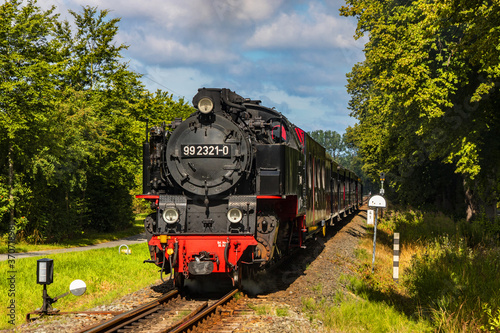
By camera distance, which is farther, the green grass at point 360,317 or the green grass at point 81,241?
the green grass at point 81,241

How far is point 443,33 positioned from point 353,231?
9.43m

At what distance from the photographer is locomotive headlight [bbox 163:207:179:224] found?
28.8 ft

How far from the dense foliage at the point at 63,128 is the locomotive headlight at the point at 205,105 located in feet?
32.5

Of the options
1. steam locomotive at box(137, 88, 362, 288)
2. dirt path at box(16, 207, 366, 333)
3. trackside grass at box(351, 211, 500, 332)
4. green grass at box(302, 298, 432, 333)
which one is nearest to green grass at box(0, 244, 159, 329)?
dirt path at box(16, 207, 366, 333)

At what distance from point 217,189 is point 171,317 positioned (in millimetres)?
2489

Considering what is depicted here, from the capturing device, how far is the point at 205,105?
909 cm

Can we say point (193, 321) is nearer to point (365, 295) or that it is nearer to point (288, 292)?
point (288, 292)

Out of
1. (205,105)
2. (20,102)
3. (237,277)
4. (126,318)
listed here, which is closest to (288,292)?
(237,277)

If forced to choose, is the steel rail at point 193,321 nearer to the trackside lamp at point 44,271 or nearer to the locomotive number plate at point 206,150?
the trackside lamp at point 44,271

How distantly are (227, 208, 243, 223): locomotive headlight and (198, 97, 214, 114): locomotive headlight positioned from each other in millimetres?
1929

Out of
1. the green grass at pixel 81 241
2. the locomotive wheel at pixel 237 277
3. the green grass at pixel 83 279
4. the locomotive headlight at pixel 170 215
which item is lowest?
the green grass at pixel 81 241

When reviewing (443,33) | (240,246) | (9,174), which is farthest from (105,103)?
(240,246)

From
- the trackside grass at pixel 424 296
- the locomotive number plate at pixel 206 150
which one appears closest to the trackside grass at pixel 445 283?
the trackside grass at pixel 424 296

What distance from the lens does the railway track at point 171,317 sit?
6.66m
